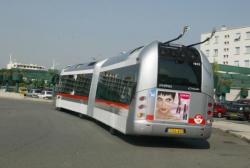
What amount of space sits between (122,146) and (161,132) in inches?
45.2

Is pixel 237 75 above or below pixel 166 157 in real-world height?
above

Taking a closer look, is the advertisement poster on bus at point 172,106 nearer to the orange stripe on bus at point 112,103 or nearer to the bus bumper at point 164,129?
the bus bumper at point 164,129

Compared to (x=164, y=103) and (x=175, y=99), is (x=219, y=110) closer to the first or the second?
(x=175, y=99)

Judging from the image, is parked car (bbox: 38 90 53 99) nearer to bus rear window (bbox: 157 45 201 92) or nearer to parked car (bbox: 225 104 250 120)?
parked car (bbox: 225 104 250 120)

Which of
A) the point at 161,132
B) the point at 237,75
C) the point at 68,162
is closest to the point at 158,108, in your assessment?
the point at 161,132

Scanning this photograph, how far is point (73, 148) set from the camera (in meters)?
11.7

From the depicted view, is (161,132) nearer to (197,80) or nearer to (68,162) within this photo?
(197,80)

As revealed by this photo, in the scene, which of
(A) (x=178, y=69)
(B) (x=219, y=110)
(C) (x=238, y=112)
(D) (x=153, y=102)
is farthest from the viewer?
(B) (x=219, y=110)

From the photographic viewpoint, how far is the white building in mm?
89938

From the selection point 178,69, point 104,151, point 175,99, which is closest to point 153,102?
point 175,99

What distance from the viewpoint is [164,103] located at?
13.0 meters

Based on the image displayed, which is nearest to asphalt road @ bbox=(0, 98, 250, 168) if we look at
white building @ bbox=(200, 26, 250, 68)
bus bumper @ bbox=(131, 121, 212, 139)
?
bus bumper @ bbox=(131, 121, 212, 139)

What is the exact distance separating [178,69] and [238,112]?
1004 inches

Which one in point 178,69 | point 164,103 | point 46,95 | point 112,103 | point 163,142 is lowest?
point 163,142
